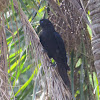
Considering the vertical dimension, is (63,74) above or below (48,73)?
below

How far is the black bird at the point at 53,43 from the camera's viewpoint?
2778 millimetres

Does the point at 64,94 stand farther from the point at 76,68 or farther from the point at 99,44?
the point at 76,68

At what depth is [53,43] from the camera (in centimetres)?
307

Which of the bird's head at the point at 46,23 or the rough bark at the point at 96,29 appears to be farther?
the bird's head at the point at 46,23

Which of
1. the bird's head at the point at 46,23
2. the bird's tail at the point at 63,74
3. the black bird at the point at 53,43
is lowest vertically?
the bird's tail at the point at 63,74

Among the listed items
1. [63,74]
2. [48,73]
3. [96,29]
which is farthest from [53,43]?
[48,73]

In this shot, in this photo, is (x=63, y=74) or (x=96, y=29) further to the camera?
(x=63, y=74)

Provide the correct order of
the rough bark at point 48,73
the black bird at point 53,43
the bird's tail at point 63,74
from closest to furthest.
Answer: the rough bark at point 48,73 < the bird's tail at point 63,74 < the black bird at point 53,43

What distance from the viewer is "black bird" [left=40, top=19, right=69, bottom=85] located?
2778 mm

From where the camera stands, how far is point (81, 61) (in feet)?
8.87

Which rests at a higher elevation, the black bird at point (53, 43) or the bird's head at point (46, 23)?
the bird's head at point (46, 23)

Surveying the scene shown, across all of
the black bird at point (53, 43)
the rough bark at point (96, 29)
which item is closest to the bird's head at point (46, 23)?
the black bird at point (53, 43)

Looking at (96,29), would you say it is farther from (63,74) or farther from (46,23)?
(46,23)

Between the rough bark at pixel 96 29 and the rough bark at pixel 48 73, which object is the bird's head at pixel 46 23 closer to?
the rough bark at pixel 96 29
